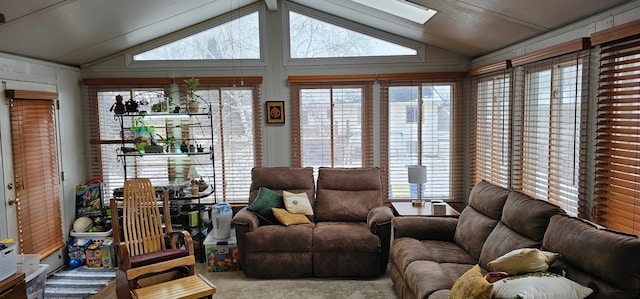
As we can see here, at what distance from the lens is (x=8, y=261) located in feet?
10.8

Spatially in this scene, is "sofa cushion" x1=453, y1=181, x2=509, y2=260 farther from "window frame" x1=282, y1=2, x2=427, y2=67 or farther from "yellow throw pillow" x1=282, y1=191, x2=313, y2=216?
"window frame" x1=282, y1=2, x2=427, y2=67

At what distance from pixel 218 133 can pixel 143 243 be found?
199 centimetres

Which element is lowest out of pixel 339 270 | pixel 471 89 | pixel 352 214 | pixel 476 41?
pixel 339 270

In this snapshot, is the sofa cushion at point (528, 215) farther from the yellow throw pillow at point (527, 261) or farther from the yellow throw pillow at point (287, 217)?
the yellow throw pillow at point (287, 217)

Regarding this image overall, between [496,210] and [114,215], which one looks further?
[114,215]

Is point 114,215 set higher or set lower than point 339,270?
higher

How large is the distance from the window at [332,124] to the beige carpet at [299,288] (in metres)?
1.87

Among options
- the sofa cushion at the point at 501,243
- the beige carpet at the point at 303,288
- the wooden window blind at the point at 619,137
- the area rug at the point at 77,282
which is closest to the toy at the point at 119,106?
the area rug at the point at 77,282

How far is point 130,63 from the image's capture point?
5.52 metres

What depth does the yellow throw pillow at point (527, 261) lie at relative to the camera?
7.91 feet

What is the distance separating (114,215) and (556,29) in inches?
164

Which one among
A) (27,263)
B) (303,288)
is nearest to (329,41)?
(303,288)

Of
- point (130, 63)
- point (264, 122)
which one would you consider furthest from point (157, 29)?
point (264, 122)

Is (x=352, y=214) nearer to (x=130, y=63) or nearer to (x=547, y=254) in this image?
(x=547, y=254)
